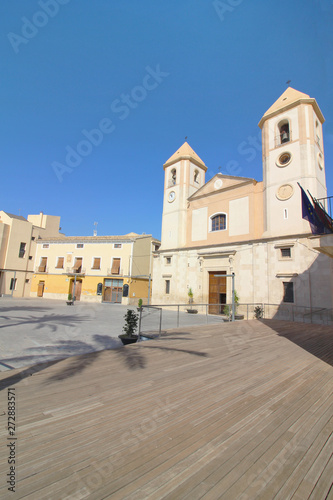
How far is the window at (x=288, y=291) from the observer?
1501cm

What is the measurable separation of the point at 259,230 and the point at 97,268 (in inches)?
782

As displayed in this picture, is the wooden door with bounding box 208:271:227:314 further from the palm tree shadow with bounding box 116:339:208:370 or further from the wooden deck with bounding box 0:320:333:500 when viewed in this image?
the wooden deck with bounding box 0:320:333:500

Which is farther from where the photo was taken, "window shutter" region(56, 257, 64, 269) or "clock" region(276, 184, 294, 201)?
"window shutter" region(56, 257, 64, 269)

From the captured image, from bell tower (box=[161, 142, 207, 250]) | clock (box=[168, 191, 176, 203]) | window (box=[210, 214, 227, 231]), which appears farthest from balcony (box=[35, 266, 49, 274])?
window (box=[210, 214, 227, 231])

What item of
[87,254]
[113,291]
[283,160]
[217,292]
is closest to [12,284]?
[87,254]

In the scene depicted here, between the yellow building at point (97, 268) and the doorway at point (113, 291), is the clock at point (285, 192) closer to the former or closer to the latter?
the yellow building at point (97, 268)

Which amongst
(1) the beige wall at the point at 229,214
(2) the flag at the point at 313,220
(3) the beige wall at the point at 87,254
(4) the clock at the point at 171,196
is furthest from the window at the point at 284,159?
(3) the beige wall at the point at 87,254

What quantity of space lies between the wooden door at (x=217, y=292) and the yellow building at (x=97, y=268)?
10.3 meters

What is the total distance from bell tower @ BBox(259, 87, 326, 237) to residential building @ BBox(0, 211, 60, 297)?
100 ft

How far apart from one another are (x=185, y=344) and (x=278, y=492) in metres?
5.01

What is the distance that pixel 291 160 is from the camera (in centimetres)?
1612

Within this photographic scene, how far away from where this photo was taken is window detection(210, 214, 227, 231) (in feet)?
66.0

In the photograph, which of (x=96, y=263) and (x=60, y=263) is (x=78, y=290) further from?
(x=60, y=263)

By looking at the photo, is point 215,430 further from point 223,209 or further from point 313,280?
point 223,209
